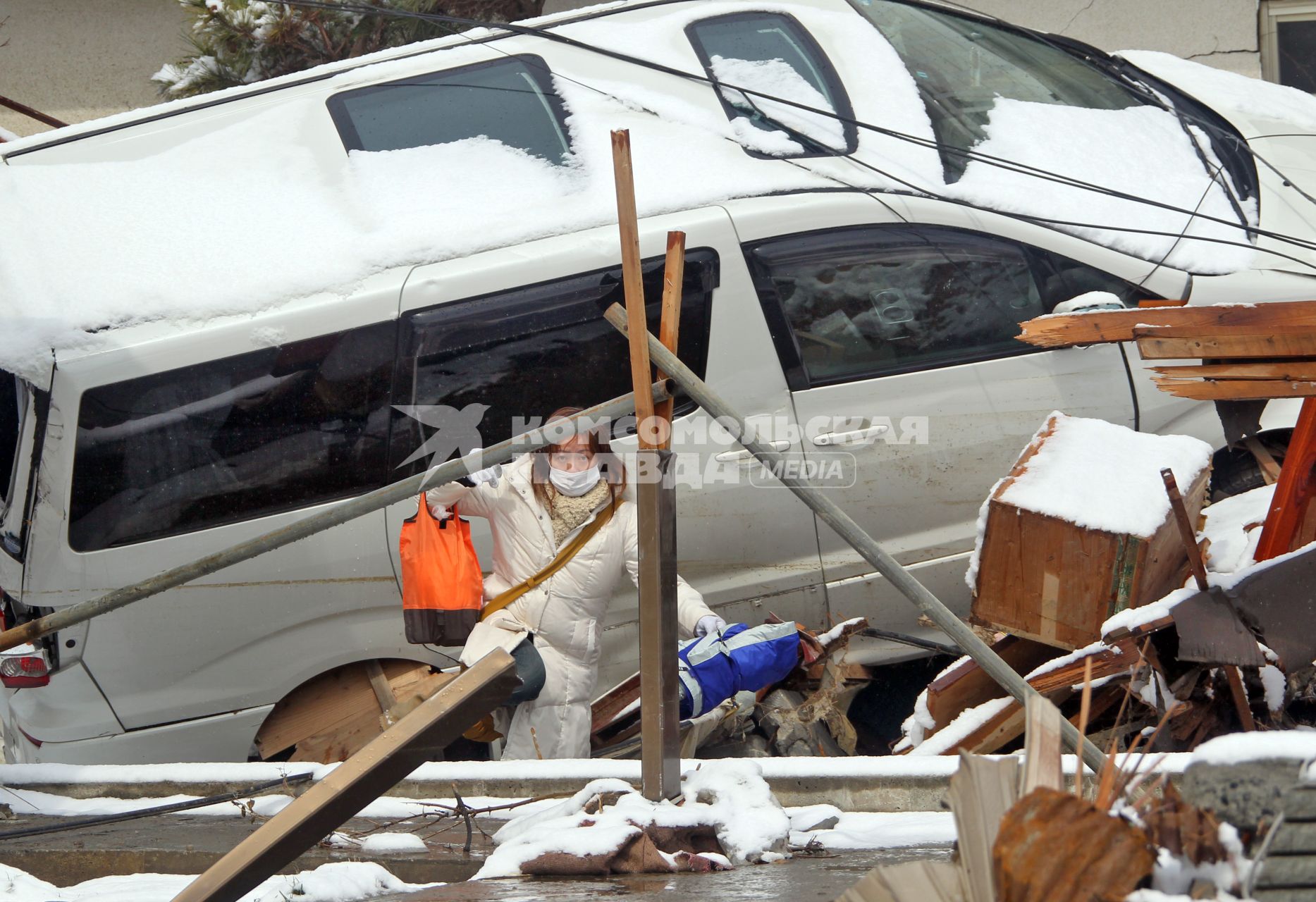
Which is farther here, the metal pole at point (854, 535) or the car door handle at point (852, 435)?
the car door handle at point (852, 435)

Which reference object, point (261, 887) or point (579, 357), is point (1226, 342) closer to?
point (579, 357)

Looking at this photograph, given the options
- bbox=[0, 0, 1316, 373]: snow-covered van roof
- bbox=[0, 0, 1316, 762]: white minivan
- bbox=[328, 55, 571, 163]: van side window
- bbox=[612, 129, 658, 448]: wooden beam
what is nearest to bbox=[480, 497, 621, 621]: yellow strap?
bbox=[0, 0, 1316, 762]: white minivan

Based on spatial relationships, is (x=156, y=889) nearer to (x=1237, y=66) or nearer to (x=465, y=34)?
(x=465, y=34)

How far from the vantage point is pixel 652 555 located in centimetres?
290

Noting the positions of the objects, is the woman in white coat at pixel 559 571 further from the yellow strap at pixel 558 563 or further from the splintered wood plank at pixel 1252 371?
the splintered wood plank at pixel 1252 371

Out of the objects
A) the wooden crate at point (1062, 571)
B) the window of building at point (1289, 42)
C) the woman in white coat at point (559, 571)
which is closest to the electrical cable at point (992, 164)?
the wooden crate at point (1062, 571)

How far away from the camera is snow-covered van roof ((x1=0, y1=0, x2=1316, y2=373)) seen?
4.32m

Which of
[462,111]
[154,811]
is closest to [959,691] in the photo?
[154,811]

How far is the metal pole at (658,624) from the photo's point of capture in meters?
2.88

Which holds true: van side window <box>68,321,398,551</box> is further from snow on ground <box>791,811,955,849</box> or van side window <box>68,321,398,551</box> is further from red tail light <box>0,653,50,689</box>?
snow on ground <box>791,811,955,849</box>

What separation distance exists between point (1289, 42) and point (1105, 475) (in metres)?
6.10

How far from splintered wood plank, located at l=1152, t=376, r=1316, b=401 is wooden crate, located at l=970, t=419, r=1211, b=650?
2.37ft

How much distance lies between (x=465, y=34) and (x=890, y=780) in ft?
11.0

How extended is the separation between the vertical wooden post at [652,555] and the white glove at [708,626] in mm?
893
